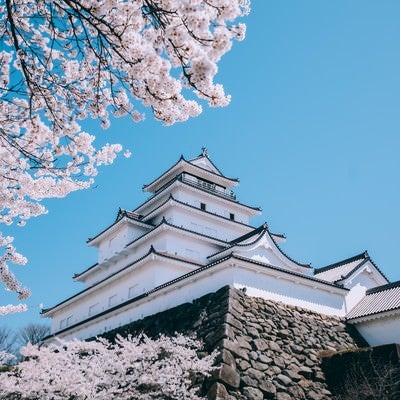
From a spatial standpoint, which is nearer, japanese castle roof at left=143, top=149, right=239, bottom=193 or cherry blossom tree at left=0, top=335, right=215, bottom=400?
cherry blossom tree at left=0, top=335, right=215, bottom=400

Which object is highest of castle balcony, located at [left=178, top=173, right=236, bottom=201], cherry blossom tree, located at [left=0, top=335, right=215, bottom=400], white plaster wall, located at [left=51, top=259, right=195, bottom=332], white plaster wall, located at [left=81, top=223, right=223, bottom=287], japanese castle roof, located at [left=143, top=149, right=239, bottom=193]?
japanese castle roof, located at [left=143, top=149, right=239, bottom=193]

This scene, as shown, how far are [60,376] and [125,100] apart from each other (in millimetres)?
7274

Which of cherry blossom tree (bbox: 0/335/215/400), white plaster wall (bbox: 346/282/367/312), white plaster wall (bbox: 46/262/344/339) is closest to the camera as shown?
cherry blossom tree (bbox: 0/335/215/400)

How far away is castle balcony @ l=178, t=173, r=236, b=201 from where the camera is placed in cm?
2494

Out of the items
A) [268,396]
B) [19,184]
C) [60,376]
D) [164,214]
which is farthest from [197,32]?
[164,214]

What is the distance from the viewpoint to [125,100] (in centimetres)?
561

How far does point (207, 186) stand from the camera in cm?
2578

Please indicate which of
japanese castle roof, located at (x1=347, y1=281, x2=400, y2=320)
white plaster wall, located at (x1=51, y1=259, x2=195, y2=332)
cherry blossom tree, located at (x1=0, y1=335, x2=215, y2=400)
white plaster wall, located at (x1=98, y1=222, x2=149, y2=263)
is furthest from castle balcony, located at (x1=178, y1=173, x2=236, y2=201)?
cherry blossom tree, located at (x1=0, y1=335, x2=215, y2=400)

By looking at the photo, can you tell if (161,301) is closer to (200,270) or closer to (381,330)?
→ (200,270)

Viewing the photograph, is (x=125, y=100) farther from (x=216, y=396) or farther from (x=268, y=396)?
(x=268, y=396)

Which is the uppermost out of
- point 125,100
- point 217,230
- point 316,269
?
point 217,230

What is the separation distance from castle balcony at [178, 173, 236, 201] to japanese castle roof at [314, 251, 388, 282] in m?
7.53

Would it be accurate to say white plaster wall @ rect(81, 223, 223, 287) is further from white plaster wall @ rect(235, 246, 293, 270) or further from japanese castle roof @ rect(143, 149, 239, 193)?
japanese castle roof @ rect(143, 149, 239, 193)

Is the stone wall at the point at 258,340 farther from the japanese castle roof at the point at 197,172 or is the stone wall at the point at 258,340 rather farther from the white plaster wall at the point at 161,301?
the japanese castle roof at the point at 197,172
